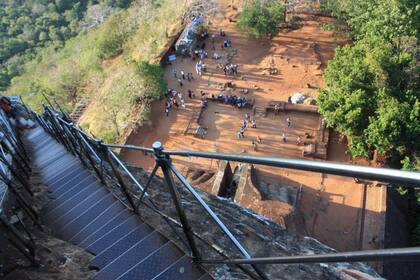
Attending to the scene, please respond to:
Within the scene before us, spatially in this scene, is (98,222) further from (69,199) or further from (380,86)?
(380,86)

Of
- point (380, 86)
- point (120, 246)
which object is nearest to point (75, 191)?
point (120, 246)

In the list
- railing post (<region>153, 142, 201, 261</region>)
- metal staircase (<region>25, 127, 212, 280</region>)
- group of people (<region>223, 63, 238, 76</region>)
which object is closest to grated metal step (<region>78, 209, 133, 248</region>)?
metal staircase (<region>25, 127, 212, 280</region>)

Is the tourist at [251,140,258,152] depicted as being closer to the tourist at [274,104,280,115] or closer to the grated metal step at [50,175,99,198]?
the tourist at [274,104,280,115]

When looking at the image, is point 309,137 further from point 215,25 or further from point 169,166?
point 169,166

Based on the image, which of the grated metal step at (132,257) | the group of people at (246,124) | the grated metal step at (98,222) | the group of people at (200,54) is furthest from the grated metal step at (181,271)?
the group of people at (200,54)

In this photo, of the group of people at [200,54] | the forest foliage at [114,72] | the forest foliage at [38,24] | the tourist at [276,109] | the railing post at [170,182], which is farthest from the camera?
the forest foliage at [38,24]

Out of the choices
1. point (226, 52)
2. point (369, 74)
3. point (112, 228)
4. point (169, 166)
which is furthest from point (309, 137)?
point (169, 166)

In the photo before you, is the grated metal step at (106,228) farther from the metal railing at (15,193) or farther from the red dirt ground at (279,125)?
the red dirt ground at (279,125)
